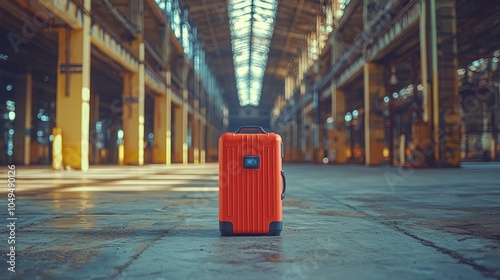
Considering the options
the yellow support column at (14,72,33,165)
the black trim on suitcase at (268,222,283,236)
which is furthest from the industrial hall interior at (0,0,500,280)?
the yellow support column at (14,72,33,165)

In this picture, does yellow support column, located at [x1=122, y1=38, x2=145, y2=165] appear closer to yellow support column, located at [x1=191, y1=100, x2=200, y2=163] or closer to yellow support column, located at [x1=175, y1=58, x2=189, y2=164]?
yellow support column, located at [x1=175, y1=58, x2=189, y2=164]

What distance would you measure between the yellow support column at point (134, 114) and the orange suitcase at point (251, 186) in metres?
19.5

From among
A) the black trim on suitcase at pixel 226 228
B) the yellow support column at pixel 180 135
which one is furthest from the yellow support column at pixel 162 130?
the black trim on suitcase at pixel 226 228

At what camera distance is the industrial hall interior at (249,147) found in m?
2.18

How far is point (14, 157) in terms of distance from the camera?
25.6m

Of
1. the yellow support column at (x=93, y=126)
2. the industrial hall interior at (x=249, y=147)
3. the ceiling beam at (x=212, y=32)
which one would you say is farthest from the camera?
the ceiling beam at (x=212, y=32)

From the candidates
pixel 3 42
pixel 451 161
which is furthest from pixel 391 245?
pixel 3 42

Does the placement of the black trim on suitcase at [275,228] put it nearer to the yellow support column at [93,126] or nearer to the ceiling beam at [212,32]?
the ceiling beam at [212,32]

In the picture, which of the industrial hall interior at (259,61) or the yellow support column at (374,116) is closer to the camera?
the industrial hall interior at (259,61)

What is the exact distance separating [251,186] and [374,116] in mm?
18971

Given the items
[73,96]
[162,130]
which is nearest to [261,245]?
[73,96]

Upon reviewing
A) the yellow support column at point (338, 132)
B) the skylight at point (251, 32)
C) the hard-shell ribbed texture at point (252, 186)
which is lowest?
the hard-shell ribbed texture at point (252, 186)

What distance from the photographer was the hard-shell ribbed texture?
2756 millimetres

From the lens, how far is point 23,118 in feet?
81.3
